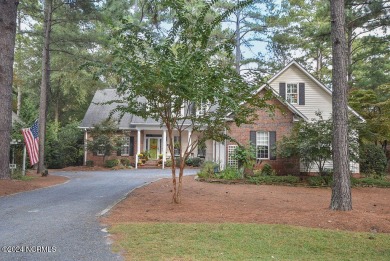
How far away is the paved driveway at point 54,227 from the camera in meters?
4.78

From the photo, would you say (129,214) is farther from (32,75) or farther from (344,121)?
(32,75)

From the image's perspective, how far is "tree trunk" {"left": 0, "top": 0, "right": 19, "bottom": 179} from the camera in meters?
12.6

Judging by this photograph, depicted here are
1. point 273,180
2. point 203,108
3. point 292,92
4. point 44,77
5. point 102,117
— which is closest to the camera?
point 203,108

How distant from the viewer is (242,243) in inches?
210

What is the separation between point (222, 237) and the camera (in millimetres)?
5641

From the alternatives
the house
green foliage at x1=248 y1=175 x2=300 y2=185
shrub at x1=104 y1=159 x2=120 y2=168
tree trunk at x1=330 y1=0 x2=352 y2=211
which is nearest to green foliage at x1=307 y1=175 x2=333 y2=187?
green foliage at x1=248 y1=175 x2=300 y2=185

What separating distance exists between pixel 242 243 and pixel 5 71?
11.4 metres

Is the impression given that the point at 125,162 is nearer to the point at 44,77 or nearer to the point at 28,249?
the point at 44,77

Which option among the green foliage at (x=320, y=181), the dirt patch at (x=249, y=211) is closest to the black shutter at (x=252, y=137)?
the green foliage at (x=320, y=181)

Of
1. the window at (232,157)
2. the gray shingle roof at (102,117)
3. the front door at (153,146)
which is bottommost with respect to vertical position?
the window at (232,157)

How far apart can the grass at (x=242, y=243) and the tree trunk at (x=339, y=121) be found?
6.45 feet

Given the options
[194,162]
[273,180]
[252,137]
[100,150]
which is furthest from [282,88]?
[100,150]

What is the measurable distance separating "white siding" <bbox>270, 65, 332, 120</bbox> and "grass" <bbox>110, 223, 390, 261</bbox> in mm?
13933

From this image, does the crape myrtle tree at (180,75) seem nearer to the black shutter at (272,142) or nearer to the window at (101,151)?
the black shutter at (272,142)
